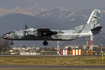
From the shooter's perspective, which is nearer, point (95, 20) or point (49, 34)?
point (49, 34)

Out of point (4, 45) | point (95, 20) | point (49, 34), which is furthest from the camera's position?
point (4, 45)

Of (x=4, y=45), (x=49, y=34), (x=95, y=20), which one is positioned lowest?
(x=4, y=45)

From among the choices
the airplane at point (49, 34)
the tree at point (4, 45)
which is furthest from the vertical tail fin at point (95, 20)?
the tree at point (4, 45)

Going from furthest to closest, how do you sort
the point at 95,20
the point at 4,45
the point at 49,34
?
the point at 4,45, the point at 95,20, the point at 49,34

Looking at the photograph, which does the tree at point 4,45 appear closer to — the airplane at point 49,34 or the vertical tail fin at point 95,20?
the airplane at point 49,34

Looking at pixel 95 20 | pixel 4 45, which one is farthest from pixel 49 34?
pixel 4 45

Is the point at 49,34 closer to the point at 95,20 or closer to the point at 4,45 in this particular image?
the point at 95,20

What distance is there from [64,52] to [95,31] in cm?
1781

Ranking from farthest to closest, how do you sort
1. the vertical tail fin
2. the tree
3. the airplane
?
the tree < the vertical tail fin < the airplane

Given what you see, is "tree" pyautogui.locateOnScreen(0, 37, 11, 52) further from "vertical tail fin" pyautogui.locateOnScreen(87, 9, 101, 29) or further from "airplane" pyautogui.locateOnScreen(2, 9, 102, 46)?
"vertical tail fin" pyautogui.locateOnScreen(87, 9, 101, 29)

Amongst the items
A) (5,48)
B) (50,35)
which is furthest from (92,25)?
(5,48)

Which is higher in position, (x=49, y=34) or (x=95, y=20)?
(x=95, y=20)

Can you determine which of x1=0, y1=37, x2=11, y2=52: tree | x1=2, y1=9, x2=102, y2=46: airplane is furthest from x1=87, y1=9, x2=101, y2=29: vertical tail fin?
x1=0, y1=37, x2=11, y2=52: tree

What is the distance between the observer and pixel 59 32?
51219 millimetres
